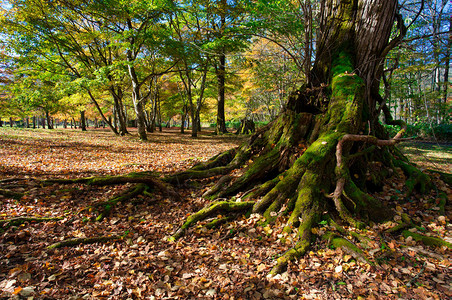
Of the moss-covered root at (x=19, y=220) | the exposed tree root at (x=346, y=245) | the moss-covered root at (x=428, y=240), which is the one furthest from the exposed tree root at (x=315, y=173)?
the moss-covered root at (x=19, y=220)

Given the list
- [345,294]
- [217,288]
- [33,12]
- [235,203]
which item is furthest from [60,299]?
[33,12]

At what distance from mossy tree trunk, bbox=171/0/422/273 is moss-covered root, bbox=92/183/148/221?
2.40 ft

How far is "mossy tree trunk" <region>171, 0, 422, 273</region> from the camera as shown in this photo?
11.5 feet

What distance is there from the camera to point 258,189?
13.9 ft

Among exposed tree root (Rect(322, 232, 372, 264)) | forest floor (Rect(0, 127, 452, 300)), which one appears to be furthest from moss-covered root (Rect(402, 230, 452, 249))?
exposed tree root (Rect(322, 232, 372, 264))

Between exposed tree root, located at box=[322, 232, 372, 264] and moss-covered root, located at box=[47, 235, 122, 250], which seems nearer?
exposed tree root, located at box=[322, 232, 372, 264]

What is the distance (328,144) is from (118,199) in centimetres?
427

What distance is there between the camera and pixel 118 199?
14.9 ft

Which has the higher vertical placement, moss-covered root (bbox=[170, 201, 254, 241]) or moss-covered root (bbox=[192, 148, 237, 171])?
moss-covered root (bbox=[192, 148, 237, 171])

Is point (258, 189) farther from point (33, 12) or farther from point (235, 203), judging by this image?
point (33, 12)

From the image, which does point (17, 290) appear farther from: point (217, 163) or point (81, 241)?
point (217, 163)

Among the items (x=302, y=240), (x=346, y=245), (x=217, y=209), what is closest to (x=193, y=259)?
(x=217, y=209)

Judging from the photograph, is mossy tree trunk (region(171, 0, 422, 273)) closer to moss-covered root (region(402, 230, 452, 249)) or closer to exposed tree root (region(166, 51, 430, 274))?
exposed tree root (region(166, 51, 430, 274))

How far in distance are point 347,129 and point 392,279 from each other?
235 cm
